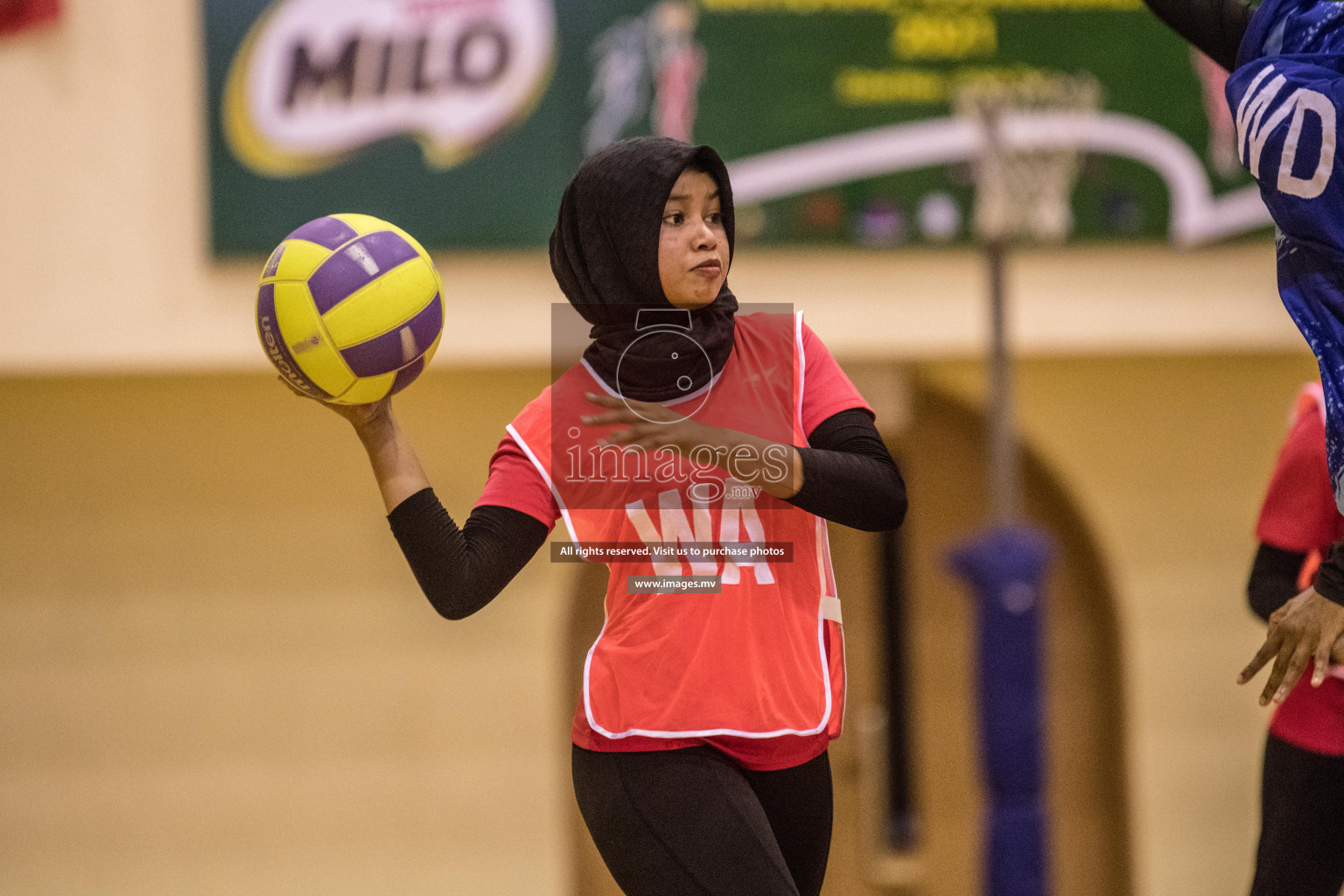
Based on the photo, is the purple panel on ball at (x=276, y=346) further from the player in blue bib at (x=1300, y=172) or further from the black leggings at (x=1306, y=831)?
the black leggings at (x=1306, y=831)

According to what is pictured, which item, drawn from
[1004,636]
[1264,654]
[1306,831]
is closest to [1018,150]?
[1004,636]

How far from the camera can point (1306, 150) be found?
1.90 metres

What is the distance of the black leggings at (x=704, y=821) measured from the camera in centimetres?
175

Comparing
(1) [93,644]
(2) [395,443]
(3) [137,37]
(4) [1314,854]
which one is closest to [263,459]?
(1) [93,644]

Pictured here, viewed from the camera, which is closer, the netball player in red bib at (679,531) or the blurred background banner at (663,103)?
the netball player in red bib at (679,531)

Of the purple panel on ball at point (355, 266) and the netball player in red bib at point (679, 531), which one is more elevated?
the purple panel on ball at point (355, 266)

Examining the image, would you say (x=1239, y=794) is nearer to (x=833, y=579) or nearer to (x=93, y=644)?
(x=833, y=579)

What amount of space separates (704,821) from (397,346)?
0.82 meters

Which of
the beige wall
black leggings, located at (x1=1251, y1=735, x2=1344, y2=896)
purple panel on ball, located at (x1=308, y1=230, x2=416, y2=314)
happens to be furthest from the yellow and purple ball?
the beige wall

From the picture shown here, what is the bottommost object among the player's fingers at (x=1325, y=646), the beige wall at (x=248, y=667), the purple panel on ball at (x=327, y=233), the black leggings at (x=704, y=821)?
the beige wall at (x=248, y=667)

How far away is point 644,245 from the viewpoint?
70.6 inches

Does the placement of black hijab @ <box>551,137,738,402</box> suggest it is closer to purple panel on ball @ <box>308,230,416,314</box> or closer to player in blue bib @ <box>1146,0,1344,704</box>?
purple panel on ball @ <box>308,230,416,314</box>

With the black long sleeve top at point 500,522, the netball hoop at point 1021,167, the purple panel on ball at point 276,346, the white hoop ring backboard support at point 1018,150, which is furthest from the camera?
the white hoop ring backboard support at point 1018,150

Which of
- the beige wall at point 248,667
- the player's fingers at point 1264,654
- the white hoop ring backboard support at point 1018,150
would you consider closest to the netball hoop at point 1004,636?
the white hoop ring backboard support at point 1018,150
